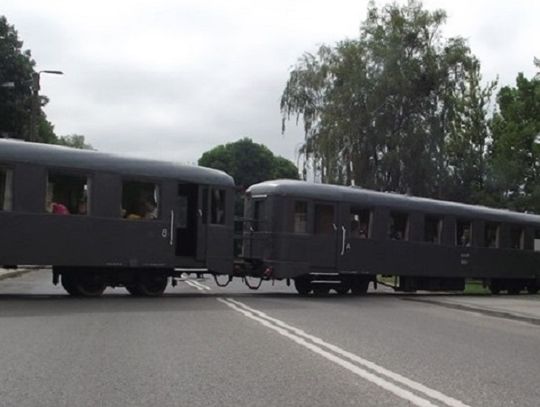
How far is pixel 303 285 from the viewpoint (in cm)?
2327

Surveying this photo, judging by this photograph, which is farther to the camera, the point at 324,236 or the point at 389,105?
the point at 389,105

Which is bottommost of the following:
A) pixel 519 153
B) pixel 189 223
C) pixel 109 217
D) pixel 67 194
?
pixel 189 223

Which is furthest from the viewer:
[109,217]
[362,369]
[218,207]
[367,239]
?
[367,239]

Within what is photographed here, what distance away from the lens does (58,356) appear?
943 centimetres

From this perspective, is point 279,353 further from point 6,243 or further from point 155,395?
point 6,243

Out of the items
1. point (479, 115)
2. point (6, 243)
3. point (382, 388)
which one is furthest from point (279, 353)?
point (479, 115)

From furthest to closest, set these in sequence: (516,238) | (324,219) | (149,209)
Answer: (516,238)
(324,219)
(149,209)

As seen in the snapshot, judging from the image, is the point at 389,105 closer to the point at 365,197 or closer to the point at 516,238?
the point at 516,238

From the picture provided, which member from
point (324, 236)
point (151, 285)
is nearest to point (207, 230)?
point (151, 285)

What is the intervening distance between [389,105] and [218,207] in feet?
76.1

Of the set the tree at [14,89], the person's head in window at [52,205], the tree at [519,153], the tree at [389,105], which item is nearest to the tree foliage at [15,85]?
the tree at [14,89]

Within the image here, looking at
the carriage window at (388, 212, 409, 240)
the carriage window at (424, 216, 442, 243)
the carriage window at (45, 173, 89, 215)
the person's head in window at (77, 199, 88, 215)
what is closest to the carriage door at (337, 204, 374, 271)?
the carriage window at (388, 212, 409, 240)

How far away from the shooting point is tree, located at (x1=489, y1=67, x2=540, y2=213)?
45.2m

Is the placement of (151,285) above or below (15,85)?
below
